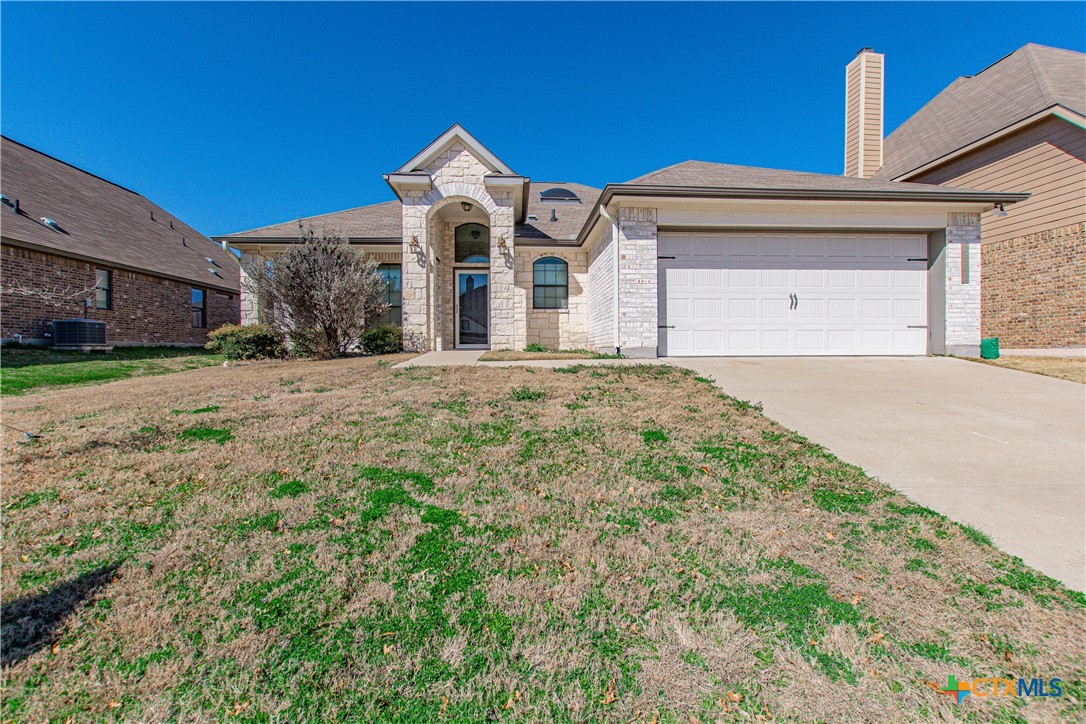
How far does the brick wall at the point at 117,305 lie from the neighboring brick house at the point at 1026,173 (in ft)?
73.2

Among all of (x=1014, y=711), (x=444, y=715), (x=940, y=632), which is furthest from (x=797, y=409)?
(x=444, y=715)

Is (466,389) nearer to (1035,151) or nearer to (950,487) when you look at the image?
(950,487)

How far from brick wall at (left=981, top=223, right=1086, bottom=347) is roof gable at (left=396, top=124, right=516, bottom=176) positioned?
12543mm

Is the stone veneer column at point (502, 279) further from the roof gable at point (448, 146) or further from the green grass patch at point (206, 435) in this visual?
the green grass patch at point (206, 435)

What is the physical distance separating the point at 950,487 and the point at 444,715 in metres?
3.70

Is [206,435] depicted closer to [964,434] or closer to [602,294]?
[964,434]

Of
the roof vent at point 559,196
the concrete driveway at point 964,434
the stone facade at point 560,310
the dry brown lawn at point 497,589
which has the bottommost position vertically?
the dry brown lawn at point 497,589

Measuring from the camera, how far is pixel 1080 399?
18.2ft

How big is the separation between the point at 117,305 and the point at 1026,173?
2618 centimetres

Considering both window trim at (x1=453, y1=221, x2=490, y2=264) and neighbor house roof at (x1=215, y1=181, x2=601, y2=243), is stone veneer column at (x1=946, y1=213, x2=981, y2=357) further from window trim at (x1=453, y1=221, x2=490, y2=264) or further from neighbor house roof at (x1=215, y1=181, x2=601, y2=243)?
window trim at (x1=453, y1=221, x2=490, y2=264)

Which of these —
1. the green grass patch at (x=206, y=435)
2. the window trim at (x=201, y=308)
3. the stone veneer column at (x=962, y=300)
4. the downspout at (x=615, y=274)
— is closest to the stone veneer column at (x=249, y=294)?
the window trim at (x=201, y=308)

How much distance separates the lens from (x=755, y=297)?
9.44 metres

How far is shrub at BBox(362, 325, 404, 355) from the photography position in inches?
464

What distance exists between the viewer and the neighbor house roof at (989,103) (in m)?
11.0
